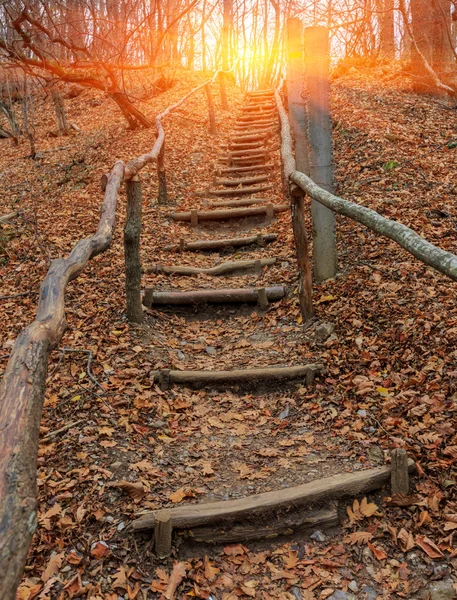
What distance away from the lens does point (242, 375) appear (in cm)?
418

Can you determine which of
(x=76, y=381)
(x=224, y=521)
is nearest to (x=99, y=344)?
(x=76, y=381)

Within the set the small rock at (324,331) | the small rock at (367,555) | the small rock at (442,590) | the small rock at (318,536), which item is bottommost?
the small rock at (318,536)

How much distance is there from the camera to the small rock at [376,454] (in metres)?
3.13

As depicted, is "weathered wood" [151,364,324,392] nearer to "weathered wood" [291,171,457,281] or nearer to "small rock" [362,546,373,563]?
"weathered wood" [291,171,457,281]

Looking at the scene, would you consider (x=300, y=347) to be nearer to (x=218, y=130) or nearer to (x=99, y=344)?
(x=99, y=344)

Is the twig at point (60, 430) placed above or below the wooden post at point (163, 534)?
above

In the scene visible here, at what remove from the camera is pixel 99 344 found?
14.9 feet

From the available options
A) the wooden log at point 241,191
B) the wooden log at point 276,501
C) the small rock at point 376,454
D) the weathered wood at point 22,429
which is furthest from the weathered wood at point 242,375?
the wooden log at point 241,191

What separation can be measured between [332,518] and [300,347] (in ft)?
6.44

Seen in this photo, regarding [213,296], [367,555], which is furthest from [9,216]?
[367,555]

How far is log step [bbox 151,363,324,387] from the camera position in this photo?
4.11 meters

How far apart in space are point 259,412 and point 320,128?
10.4 ft

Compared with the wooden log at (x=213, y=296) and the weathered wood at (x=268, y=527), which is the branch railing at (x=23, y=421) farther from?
the wooden log at (x=213, y=296)

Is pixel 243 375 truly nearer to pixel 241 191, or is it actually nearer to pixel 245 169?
pixel 241 191
